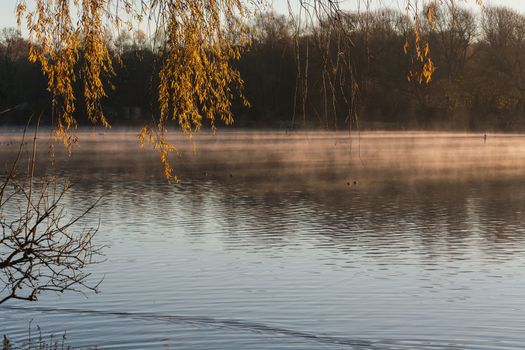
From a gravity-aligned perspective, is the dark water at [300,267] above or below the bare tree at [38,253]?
below

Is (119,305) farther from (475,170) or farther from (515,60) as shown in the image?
(515,60)

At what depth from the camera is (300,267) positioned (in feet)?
48.2

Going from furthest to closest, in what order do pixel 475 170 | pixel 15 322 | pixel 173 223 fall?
pixel 475 170
pixel 173 223
pixel 15 322

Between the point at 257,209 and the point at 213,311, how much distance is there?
11596mm

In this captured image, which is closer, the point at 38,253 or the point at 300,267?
the point at 38,253

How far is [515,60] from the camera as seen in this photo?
65125mm

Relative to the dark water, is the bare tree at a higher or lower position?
higher

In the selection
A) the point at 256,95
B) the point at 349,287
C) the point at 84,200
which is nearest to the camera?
the point at 349,287

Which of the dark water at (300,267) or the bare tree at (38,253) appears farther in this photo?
the dark water at (300,267)

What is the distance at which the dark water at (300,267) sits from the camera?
35.3 feet

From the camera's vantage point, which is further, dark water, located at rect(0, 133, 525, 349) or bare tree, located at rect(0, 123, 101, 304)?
dark water, located at rect(0, 133, 525, 349)

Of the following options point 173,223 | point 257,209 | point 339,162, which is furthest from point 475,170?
point 173,223

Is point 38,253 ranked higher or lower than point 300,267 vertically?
higher

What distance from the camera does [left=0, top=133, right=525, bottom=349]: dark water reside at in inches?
424
